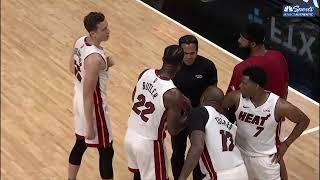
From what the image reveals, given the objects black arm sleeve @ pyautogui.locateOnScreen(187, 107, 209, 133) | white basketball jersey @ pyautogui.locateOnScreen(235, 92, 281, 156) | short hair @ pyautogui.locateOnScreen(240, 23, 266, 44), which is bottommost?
white basketball jersey @ pyautogui.locateOnScreen(235, 92, 281, 156)

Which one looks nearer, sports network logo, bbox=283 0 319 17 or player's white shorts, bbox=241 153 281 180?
player's white shorts, bbox=241 153 281 180

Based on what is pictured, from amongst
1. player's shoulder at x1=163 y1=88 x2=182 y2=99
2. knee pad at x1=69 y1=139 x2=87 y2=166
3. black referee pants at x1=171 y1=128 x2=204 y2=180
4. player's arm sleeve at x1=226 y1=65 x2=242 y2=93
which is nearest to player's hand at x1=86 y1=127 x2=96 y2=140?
knee pad at x1=69 y1=139 x2=87 y2=166

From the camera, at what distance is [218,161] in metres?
3.41

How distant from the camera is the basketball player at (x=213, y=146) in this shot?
130 inches

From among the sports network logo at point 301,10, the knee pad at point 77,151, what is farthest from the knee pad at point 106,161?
the sports network logo at point 301,10

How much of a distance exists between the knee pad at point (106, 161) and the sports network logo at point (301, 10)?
3.29 meters

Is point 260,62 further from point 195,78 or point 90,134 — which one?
point 90,134

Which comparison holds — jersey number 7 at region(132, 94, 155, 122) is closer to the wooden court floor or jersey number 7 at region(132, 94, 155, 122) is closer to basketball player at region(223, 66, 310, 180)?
basketball player at region(223, 66, 310, 180)

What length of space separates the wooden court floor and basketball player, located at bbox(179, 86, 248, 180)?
1.10 meters

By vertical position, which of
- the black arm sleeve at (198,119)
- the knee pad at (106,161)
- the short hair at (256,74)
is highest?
the short hair at (256,74)

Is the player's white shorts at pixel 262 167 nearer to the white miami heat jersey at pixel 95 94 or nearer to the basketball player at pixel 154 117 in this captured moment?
the basketball player at pixel 154 117

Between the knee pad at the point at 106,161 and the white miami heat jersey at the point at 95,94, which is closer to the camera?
the white miami heat jersey at the point at 95,94

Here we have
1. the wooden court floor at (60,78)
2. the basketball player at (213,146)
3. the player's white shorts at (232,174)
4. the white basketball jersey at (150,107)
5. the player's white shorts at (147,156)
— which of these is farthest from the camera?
the wooden court floor at (60,78)

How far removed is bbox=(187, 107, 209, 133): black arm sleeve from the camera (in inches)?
131
